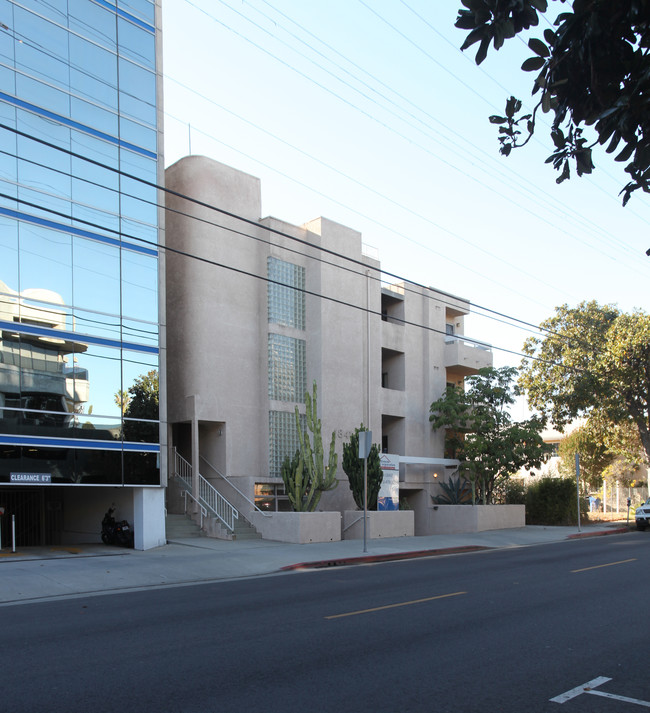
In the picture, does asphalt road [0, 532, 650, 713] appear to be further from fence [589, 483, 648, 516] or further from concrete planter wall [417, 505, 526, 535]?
fence [589, 483, 648, 516]

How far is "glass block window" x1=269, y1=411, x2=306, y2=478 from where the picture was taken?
2622cm

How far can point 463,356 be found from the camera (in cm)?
3431

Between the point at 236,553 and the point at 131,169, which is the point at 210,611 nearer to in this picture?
the point at 236,553

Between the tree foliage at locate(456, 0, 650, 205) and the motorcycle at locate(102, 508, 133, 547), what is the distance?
18.0 m

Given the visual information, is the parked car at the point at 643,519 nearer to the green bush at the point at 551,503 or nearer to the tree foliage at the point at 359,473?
the green bush at the point at 551,503

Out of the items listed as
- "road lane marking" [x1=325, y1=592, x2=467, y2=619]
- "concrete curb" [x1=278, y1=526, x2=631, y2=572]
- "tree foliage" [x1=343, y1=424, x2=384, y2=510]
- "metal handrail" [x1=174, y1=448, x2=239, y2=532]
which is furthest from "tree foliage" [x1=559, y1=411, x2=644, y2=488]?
"road lane marking" [x1=325, y1=592, x2=467, y2=619]

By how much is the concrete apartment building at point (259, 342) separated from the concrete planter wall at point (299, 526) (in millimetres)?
1251

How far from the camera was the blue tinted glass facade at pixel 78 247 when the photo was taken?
18.7 meters

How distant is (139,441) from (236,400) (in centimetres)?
519

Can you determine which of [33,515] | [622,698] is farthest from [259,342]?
[622,698]

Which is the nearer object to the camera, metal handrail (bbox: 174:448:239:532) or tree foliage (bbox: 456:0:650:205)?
tree foliage (bbox: 456:0:650:205)

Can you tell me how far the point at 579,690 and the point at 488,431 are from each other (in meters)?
24.7

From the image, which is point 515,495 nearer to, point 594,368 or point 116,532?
point 594,368

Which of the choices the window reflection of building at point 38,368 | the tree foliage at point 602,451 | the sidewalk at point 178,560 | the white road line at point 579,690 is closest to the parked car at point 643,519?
the tree foliage at point 602,451
